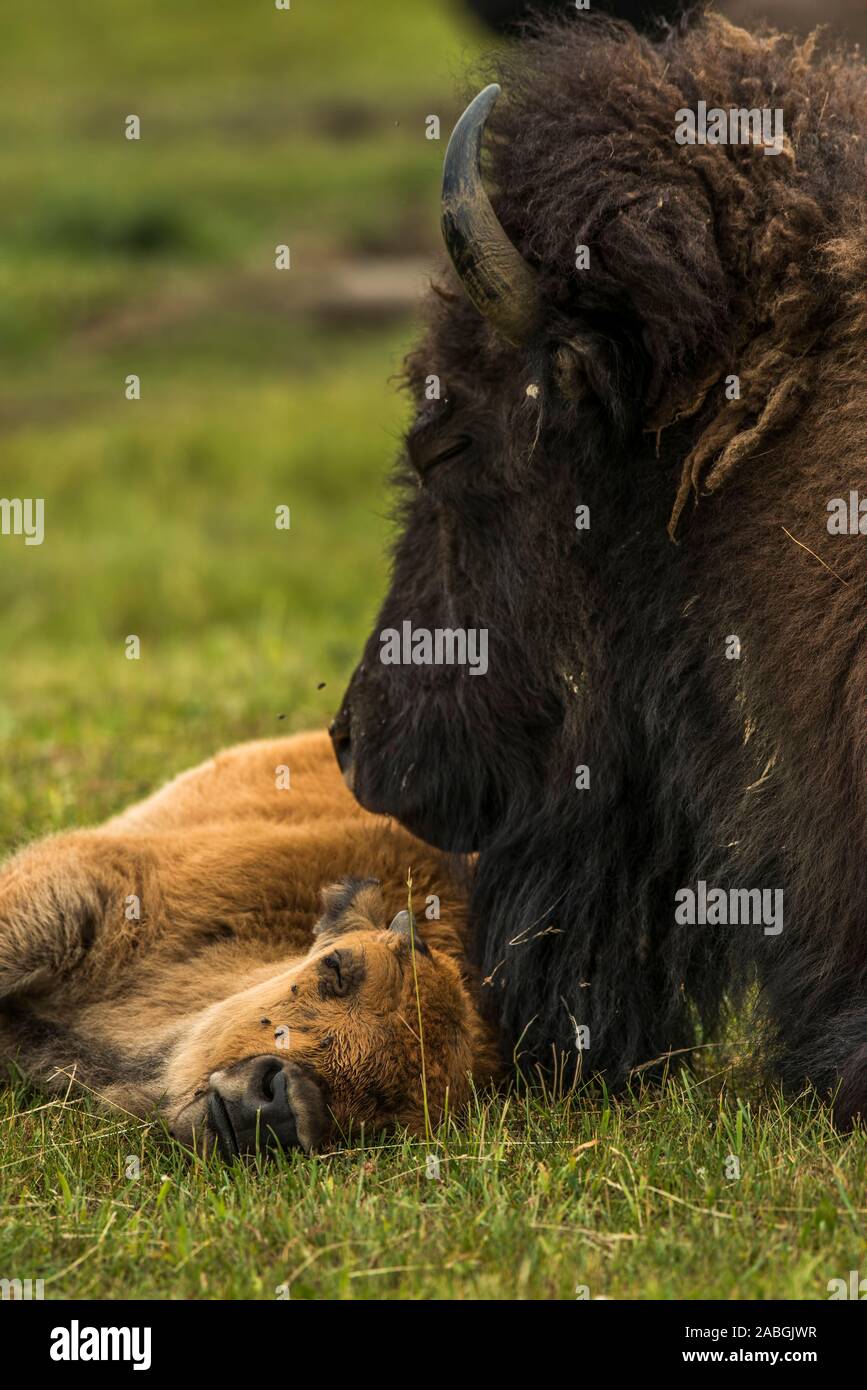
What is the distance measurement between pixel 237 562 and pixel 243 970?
1088 centimetres

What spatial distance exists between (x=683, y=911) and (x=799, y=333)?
142cm

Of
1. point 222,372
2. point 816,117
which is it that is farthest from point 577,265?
point 222,372

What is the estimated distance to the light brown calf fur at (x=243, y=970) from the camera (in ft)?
12.7

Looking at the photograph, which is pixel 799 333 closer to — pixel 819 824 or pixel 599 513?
pixel 599 513

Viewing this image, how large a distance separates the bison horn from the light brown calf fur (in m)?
1.45

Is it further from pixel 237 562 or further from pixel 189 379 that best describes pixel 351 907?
pixel 189 379

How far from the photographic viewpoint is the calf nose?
3.77 m

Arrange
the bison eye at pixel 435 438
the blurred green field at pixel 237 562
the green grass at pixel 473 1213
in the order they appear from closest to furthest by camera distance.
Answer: the green grass at pixel 473 1213
the blurred green field at pixel 237 562
the bison eye at pixel 435 438

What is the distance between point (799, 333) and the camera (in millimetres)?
4094

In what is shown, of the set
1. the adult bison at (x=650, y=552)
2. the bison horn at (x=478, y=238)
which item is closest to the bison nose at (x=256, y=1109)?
the adult bison at (x=650, y=552)

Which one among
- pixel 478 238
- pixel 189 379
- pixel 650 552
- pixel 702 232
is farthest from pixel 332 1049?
pixel 189 379

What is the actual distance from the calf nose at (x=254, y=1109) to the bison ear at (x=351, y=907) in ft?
1.93

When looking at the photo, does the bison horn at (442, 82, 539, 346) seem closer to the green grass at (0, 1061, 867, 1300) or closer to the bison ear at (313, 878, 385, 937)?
the bison ear at (313, 878, 385, 937)

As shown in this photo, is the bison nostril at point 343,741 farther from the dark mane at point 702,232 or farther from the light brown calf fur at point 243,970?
the dark mane at point 702,232
